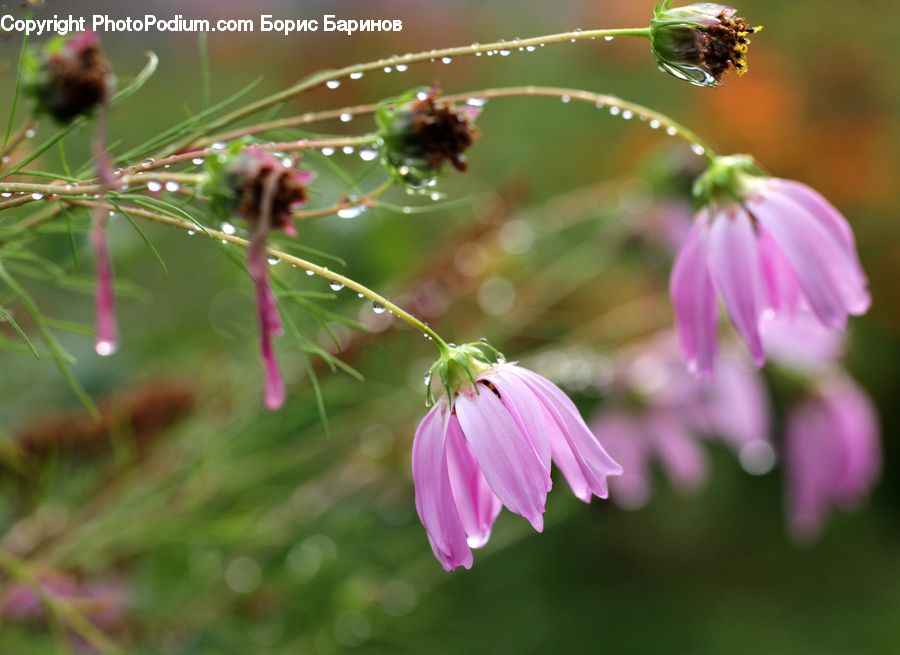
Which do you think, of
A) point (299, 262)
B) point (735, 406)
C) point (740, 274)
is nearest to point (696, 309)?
point (740, 274)

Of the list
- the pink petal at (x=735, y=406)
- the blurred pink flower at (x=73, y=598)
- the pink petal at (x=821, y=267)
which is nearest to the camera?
the pink petal at (x=821, y=267)

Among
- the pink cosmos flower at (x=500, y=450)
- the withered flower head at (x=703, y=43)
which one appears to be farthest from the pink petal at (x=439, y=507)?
the withered flower head at (x=703, y=43)

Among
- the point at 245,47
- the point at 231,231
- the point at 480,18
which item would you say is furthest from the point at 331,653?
the point at 480,18

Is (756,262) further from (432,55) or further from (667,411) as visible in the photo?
(667,411)

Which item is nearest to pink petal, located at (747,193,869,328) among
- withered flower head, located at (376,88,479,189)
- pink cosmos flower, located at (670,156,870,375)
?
pink cosmos flower, located at (670,156,870,375)

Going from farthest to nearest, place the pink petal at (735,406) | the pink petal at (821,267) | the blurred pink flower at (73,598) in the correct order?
the pink petal at (735,406), the blurred pink flower at (73,598), the pink petal at (821,267)

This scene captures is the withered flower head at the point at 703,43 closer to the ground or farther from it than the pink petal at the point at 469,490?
farther from it

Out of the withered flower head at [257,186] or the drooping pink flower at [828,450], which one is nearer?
the withered flower head at [257,186]

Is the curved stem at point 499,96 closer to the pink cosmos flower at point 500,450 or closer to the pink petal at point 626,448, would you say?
the pink cosmos flower at point 500,450
